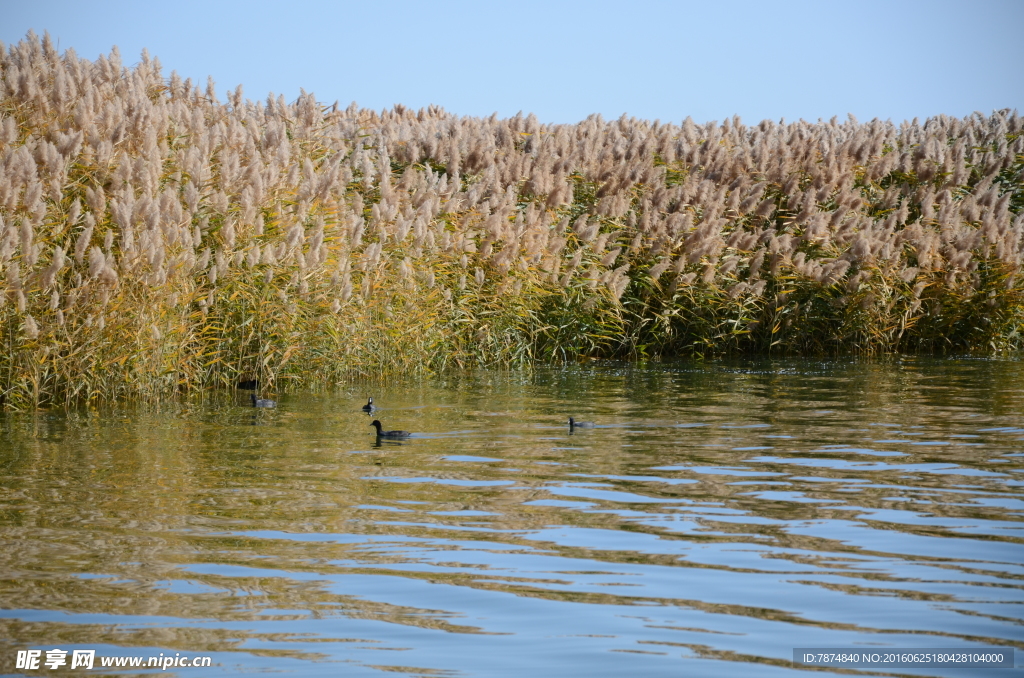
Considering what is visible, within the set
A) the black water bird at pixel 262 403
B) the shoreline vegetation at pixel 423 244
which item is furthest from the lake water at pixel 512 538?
the shoreline vegetation at pixel 423 244

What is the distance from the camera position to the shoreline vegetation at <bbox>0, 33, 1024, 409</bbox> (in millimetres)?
10289

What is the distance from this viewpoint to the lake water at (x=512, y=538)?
3928mm

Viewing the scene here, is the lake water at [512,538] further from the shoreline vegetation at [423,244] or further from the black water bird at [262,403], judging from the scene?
the shoreline vegetation at [423,244]

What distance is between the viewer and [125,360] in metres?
10.1

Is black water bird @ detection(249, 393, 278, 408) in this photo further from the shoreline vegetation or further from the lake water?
the shoreline vegetation

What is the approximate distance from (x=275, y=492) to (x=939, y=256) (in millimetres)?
11665

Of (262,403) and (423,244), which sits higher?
(423,244)

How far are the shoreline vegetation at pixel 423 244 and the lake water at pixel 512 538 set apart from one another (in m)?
1.36

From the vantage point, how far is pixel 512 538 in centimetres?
532

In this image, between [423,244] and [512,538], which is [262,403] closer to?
[423,244]

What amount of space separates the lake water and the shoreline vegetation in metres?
1.36

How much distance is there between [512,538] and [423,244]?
8.09m

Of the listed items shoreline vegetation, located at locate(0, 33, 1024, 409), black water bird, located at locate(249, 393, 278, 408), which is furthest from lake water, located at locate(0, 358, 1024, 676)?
shoreline vegetation, located at locate(0, 33, 1024, 409)

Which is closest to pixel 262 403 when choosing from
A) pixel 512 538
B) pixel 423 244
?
pixel 423 244
